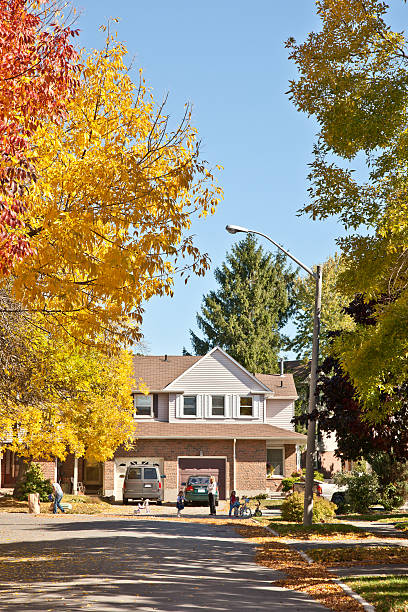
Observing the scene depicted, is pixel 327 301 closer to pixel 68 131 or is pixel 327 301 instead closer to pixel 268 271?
A: pixel 268 271

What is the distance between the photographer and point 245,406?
158ft

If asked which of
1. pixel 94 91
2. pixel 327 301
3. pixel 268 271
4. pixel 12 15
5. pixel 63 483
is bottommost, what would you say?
pixel 63 483

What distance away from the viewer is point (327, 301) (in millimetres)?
60594

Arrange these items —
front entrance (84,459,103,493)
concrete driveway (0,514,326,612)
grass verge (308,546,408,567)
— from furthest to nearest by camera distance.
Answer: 1. front entrance (84,459,103,493)
2. grass verge (308,546,408,567)
3. concrete driveway (0,514,326,612)

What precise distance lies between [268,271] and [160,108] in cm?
6298

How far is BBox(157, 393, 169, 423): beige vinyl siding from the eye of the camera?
156 ft

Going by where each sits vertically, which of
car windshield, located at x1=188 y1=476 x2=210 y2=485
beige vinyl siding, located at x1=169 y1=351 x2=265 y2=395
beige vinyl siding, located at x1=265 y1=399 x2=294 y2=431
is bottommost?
car windshield, located at x1=188 y1=476 x2=210 y2=485

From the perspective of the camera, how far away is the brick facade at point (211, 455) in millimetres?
45219

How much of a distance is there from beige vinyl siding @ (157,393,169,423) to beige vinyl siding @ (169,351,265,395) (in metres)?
1.01

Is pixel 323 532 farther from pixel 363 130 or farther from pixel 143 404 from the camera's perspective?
pixel 143 404

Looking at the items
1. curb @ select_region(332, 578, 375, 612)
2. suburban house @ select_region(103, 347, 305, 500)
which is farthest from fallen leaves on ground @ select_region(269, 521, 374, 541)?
suburban house @ select_region(103, 347, 305, 500)

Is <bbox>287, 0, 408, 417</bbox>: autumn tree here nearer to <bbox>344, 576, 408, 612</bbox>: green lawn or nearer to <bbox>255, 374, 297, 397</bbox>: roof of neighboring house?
<bbox>344, 576, 408, 612</bbox>: green lawn

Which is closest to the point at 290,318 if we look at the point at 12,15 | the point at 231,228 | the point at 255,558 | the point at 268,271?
the point at 268,271

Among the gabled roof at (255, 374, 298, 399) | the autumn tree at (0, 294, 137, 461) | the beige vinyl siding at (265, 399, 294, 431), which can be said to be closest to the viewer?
the autumn tree at (0, 294, 137, 461)
